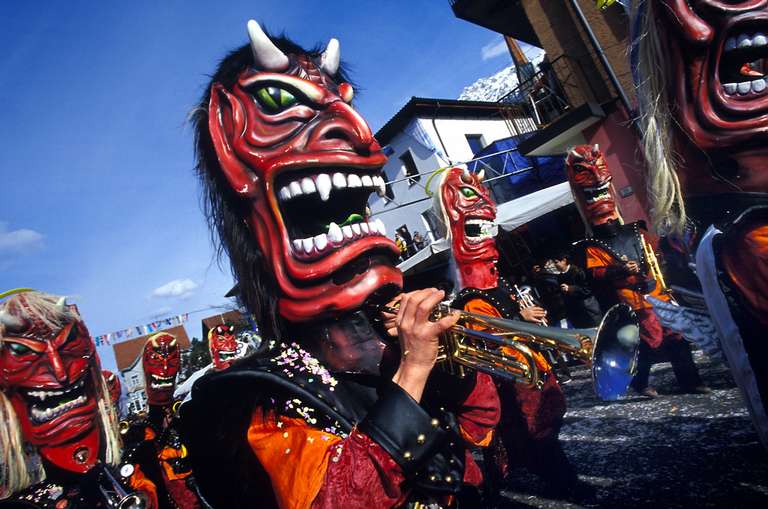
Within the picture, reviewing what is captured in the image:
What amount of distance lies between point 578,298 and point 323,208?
18.6ft

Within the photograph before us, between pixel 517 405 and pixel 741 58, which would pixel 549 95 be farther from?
pixel 741 58

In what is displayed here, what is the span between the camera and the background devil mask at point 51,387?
11.3 feet

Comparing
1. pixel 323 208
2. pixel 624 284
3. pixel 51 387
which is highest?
pixel 323 208

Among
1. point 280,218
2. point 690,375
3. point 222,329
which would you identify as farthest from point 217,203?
point 222,329

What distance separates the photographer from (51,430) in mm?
3412

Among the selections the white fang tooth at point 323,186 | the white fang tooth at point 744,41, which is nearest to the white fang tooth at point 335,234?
the white fang tooth at point 323,186

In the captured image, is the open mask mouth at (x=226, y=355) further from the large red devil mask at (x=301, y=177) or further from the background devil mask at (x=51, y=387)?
the large red devil mask at (x=301, y=177)

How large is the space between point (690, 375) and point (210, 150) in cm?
601

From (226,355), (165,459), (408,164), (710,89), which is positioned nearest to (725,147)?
(710,89)

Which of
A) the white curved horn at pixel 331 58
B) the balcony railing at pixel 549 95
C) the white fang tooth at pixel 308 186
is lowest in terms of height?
the white fang tooth at pixel 308 186

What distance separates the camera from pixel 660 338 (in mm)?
5246

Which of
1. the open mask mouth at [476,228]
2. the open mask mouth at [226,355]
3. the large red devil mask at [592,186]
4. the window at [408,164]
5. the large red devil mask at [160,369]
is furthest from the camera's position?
the window at [408,164]

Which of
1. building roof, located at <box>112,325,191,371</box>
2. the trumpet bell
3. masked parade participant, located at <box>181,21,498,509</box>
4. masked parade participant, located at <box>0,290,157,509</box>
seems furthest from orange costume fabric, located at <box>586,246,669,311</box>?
building roof, located at <box>112,325,191,371</box>

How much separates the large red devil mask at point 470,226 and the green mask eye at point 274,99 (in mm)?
3287
